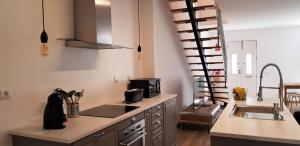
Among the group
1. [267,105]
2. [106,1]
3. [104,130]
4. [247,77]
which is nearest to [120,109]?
[104,130]

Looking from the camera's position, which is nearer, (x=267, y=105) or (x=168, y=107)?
(x=267, y=105)

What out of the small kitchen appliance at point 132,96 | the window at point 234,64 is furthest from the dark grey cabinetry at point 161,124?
the window at point 234,64

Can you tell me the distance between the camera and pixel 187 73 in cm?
617

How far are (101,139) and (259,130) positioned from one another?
1224mm

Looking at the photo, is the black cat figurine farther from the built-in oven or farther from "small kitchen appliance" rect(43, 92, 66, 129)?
the built-in oven

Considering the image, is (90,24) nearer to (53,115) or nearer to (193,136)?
(53,115)

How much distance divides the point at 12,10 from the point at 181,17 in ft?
13.1

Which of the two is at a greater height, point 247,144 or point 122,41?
point 122,41

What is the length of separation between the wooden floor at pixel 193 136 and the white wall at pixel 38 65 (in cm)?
173

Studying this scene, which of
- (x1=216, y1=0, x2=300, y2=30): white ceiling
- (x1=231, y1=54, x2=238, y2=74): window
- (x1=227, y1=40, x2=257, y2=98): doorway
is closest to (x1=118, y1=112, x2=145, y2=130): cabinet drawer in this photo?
(x1=216, y1=0, x2=300, y2=30): white ceiling

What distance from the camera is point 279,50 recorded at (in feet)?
27.0

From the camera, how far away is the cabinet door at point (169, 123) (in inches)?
136

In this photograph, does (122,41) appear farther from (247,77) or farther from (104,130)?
(247,77)

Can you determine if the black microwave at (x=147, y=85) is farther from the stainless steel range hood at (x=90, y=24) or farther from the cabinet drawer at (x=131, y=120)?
the stainless steel range hood at (x=90, y=24)
